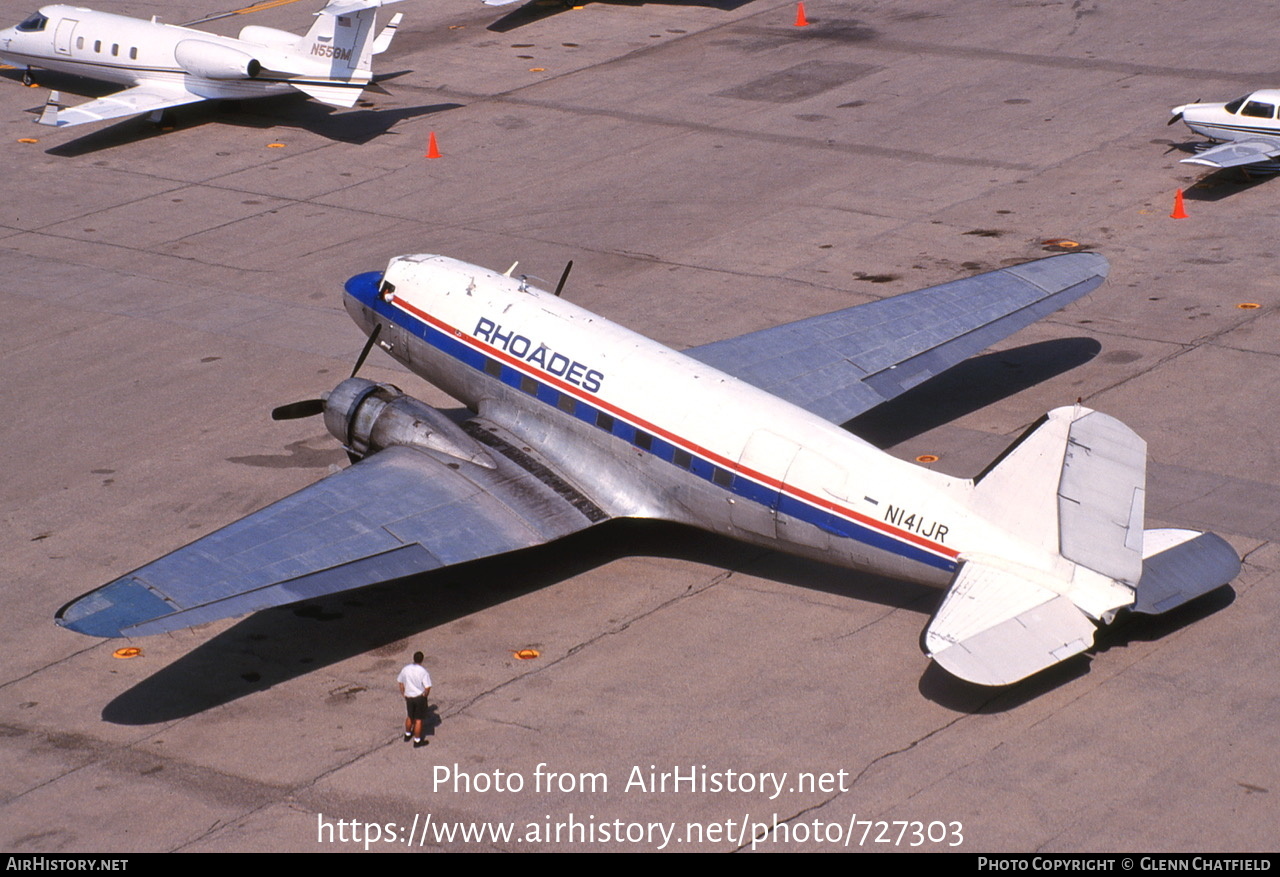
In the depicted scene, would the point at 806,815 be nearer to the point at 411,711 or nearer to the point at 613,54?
the point at 411,711

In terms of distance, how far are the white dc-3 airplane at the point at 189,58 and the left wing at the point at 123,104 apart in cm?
3

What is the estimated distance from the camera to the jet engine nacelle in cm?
4603

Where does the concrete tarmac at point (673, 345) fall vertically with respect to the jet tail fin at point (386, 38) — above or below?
below

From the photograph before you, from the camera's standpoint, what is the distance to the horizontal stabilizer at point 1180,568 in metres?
20.5

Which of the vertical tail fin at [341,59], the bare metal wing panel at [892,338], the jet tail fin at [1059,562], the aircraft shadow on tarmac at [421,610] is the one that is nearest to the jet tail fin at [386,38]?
the vertical tail fin at [341,59]

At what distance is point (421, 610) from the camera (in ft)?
78.0

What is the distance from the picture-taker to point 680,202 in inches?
1598

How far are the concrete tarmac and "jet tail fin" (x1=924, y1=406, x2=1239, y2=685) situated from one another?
1246 millimetres

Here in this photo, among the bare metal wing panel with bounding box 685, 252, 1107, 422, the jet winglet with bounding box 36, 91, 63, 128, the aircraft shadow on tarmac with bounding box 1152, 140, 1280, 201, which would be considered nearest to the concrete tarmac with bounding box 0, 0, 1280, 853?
the aircraft shadow on tarmac with bounding box 1152, 140, 1280, 201

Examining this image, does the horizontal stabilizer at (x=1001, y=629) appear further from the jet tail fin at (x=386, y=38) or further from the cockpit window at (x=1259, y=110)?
the jet tail fin at (x=386, y=38)

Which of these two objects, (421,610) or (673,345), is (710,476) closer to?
(421,610)

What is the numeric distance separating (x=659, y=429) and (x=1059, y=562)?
22.1ft

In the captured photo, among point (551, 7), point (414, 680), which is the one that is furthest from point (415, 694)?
point (551, 7)

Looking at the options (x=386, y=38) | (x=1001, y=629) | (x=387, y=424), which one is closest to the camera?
(x=1001, y=629)
